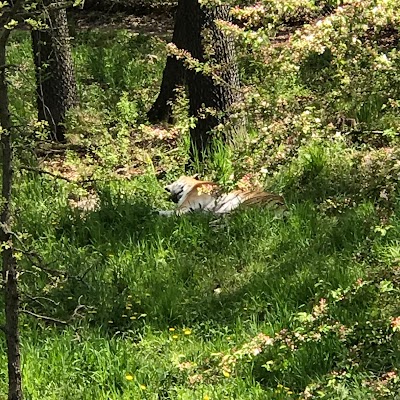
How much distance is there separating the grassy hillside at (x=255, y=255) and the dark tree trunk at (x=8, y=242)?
0.09 metres

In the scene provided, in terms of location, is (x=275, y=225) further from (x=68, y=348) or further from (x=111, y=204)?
(x=68, y=348)

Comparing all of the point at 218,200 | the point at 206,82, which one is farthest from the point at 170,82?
the point at 218,200

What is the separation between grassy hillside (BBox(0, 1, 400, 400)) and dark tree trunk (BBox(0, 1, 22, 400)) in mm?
95

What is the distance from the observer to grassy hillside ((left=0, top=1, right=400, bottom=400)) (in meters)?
3.09

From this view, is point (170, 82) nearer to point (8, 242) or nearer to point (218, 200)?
point (218, 200)

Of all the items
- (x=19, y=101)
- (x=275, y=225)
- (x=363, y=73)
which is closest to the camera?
(x=363, y=73)

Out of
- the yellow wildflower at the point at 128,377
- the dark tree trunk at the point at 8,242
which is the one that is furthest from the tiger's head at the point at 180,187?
the dark tree trunk at the point at 8,242

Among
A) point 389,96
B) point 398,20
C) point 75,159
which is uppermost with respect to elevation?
point 398,20

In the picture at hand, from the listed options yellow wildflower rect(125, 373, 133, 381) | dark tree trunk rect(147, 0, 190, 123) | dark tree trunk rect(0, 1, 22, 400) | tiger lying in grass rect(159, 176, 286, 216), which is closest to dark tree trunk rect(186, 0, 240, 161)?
dark tree trunk rect(147, 0, 190, 123)

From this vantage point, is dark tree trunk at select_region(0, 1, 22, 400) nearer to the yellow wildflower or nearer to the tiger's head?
the yellow wildflower

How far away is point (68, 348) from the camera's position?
397 cm

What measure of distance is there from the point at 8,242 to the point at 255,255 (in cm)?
238

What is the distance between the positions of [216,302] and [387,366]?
1.24m

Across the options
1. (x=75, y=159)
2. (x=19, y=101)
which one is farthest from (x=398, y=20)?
(x=19, y=101)
